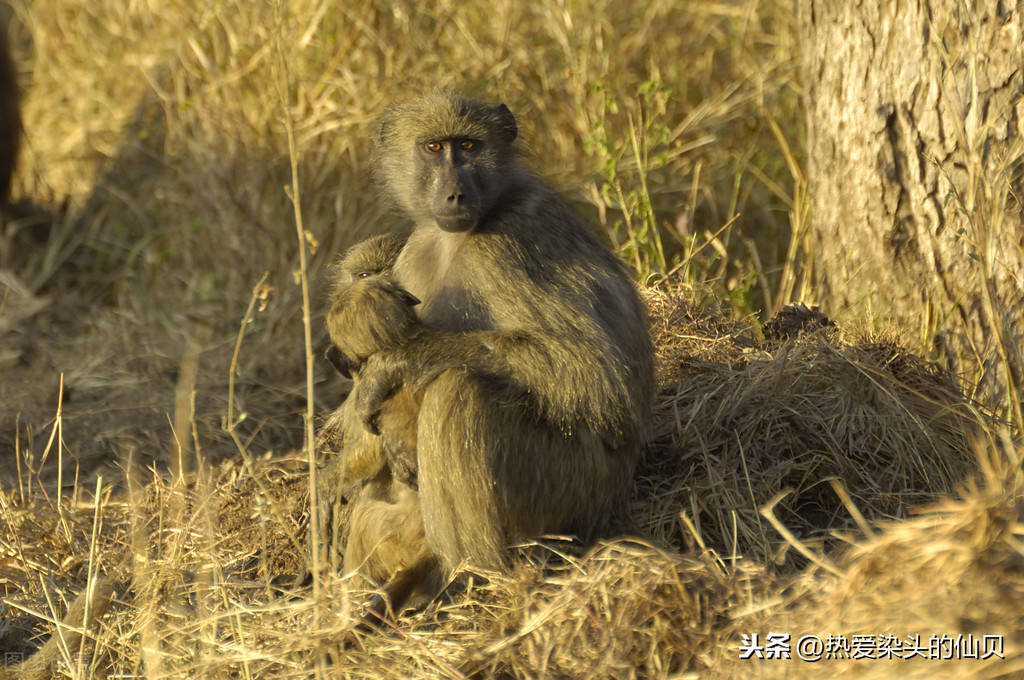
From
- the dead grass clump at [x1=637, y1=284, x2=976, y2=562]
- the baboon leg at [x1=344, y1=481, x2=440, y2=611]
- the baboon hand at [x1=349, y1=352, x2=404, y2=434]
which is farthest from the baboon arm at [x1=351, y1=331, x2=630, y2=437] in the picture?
the dead grass clump at [x1=637, y1=284, x2=976, y2=562]

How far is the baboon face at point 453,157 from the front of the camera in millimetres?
2783

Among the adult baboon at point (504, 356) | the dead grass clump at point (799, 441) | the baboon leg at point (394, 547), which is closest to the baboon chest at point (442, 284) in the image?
the adult baboon at point (504, 356)

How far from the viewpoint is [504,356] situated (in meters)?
2.64

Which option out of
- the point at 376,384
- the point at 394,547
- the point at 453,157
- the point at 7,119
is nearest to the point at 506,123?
the point at 453,157

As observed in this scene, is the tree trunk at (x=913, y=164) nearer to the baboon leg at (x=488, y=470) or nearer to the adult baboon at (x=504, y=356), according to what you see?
the adult baboon at (x=504, y=356)

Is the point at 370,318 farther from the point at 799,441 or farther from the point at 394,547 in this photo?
the point at 799,441

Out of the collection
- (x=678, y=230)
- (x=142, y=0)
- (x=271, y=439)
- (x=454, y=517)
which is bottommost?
(x=271, y=439)

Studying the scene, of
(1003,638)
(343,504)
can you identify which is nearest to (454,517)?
(343,504)

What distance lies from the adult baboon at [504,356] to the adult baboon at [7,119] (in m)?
3.10

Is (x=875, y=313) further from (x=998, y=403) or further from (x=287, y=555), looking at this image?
(x=287, y=555)

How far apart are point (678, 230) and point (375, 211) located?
3.94ft

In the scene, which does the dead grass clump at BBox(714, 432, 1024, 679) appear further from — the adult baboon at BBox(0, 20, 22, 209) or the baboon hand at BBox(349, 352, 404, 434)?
the adult baboon at BBox(0, 20, 22, 209)

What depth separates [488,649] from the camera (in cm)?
227

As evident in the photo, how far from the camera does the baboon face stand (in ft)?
9.13
